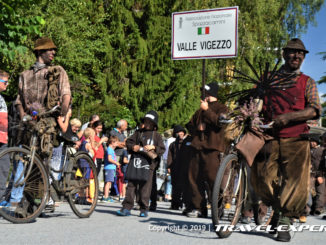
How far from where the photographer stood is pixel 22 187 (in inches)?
282

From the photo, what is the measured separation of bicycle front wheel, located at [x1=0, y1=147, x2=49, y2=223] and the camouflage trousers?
2465mm

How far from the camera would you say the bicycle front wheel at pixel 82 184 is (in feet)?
26.1

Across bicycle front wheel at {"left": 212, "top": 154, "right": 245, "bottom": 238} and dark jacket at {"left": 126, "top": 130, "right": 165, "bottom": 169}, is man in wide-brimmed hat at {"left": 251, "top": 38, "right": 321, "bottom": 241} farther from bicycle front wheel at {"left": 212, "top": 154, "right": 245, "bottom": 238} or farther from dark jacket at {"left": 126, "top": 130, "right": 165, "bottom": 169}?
dark jacket at {"left": 126, "top": 130, "right": 165, "bottom": 169}

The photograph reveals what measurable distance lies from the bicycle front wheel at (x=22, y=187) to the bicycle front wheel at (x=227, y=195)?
212 cm

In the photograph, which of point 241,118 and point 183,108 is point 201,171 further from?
point 183,108

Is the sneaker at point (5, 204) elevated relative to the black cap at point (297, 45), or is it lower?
lower

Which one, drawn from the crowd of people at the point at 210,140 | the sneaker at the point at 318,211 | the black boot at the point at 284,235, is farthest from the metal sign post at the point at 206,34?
the black boot at the point at 284,235

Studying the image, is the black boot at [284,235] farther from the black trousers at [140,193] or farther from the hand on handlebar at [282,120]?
the black trousers at [140,193]

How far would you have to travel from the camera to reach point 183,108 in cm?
3175

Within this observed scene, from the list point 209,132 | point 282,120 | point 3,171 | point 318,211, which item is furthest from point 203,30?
point 3,171

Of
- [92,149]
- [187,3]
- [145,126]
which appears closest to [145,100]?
[187,3]

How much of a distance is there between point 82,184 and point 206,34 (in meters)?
5.52

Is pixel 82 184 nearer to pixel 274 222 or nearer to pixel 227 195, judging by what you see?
pixel 227 195

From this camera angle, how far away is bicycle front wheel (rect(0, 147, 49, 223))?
6.91 metres
